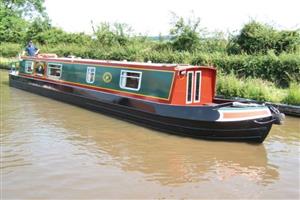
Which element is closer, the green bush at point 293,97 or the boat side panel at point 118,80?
the boat side panel at point 118,80

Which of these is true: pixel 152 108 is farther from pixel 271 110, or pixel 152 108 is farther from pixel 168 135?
pixel 271 110

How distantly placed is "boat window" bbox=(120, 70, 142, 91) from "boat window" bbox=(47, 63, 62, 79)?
3.70 meters

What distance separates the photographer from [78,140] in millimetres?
8734

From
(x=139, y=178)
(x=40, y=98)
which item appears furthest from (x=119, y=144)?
(x=40, y=98)

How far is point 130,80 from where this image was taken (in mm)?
11086

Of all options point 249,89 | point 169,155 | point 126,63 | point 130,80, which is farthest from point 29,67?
point 169,155

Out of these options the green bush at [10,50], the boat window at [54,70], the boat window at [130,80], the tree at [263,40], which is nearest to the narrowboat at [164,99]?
the boat window at [130,80]

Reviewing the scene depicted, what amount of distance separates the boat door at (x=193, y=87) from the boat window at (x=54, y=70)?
5.84 metres

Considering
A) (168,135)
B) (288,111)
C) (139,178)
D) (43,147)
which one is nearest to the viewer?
(139,178)

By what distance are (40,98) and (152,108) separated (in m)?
5.72

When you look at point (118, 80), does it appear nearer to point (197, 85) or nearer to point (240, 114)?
point (197, 85)

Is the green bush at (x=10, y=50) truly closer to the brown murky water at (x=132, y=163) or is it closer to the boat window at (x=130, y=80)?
the boat window at (x=130, y=80)

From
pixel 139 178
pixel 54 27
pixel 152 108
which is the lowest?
pixel 139 178

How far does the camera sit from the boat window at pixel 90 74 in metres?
12.5
